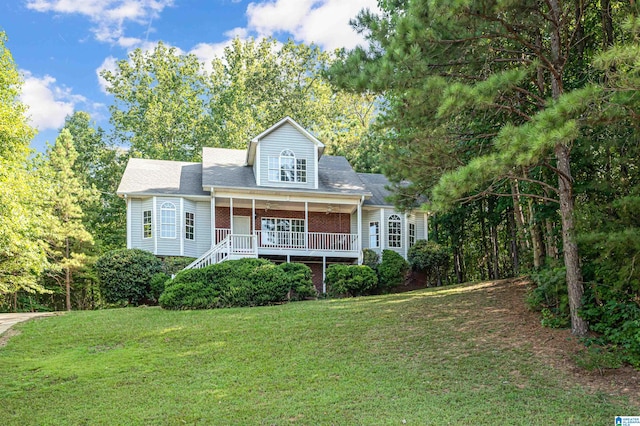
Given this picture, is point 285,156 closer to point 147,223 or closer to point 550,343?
point 147,223

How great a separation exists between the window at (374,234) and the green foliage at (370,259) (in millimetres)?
1541

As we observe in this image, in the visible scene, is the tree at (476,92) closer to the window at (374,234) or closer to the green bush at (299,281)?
the green bush at (299,281)

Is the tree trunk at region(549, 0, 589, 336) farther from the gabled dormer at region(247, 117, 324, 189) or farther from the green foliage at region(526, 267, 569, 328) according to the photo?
the gabled dormer at region(247, 117, 324, 189)

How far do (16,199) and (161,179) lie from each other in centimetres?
705

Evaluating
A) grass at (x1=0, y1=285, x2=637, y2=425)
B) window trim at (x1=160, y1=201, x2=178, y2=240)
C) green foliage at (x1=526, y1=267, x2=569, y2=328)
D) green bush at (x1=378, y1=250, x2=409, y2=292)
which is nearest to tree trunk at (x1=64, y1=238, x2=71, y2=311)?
window trim at (x1=160, y1=201, x2=178, y2=240)

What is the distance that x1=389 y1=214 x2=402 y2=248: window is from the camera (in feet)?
72.7

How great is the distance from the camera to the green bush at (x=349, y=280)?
1755 centimetres

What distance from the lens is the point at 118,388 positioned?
8.39 meters

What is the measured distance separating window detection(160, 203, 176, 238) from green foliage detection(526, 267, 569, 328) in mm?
13696

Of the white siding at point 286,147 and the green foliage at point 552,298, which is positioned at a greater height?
the white siding at point 286,147

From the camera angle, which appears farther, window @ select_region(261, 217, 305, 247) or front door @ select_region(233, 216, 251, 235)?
front door @ select_region(233, 216, 251, 235)

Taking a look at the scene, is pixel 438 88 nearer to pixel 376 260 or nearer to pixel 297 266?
pixel 297 266

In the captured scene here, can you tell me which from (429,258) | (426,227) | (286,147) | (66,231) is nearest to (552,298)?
(429,258)

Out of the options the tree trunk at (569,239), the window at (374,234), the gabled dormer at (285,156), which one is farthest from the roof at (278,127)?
the tree trunk at (569,239)
